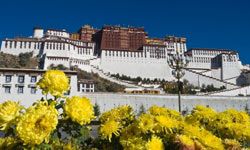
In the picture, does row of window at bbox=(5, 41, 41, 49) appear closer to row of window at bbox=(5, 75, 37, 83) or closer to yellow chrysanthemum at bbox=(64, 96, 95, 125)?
row of window at bbox=(5, 75, 37, 83)

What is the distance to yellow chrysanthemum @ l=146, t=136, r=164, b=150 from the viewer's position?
8.71 ft

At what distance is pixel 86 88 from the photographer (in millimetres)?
54094

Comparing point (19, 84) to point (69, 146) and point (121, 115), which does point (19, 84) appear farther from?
point (69, 146)

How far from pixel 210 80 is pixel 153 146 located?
8354 cm

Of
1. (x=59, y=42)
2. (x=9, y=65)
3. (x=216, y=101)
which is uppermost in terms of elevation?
→ (x=59, y=42)

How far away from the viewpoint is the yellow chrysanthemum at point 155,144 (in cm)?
266

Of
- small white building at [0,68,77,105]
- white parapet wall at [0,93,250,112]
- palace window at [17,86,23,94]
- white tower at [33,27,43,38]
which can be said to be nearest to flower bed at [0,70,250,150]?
small white building at [0,68,77,105]

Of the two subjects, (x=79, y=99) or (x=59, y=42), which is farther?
(x=59, y=42)

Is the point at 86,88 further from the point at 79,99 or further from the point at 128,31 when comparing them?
the point at 79,99

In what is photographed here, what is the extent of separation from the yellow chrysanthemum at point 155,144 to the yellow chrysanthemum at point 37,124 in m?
0.66

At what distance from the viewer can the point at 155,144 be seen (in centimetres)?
269

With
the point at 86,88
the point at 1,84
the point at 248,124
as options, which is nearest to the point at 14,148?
the point at 248,124

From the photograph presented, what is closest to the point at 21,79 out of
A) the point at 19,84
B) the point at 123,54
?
the point at 19,84

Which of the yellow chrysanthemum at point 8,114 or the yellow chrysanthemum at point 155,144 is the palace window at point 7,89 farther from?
the yellow chrysanthemum at point 155,144
